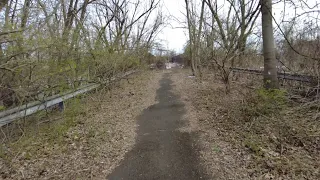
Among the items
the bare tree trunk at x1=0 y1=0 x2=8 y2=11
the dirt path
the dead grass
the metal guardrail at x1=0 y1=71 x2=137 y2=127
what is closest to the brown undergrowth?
the dirt path

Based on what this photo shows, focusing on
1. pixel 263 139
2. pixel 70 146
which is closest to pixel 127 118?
pixel 70 146

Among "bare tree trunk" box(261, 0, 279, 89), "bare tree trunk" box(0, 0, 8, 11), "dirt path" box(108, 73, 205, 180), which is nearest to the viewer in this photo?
"dirt path" box(108, 73, 205, 180)

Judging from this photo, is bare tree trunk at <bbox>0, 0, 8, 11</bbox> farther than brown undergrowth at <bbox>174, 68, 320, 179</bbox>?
Yes

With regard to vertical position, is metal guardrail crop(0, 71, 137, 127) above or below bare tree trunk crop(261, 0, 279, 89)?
below

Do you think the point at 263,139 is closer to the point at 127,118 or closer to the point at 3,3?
the point at 127,118

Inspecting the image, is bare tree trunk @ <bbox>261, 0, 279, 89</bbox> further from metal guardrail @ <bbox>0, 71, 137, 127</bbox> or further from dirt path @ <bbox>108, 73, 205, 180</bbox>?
metal guardrail @ <bbox>0, 71, 137, 127</bbox>

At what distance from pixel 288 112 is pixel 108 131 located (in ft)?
15.1

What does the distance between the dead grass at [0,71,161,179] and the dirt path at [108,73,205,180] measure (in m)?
0.25

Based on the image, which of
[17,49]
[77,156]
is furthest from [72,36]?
[77,156]

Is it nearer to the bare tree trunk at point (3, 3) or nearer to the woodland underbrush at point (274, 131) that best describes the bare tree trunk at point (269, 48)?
the woodland underbrush at point (274, 131)

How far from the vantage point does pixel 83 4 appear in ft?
36.7

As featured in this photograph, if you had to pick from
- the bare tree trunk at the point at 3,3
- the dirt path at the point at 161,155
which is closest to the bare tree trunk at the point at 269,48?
the dirt path at the point at 161,155

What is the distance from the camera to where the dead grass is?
12.0 ft

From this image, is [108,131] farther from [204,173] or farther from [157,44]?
[157,44]
